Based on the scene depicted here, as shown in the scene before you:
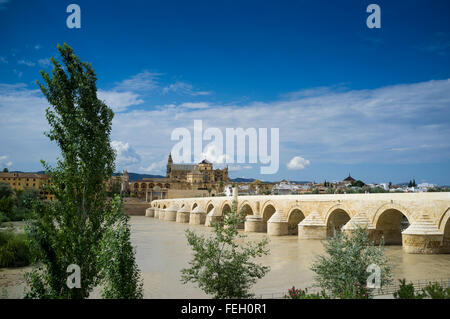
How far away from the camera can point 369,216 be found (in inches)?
786

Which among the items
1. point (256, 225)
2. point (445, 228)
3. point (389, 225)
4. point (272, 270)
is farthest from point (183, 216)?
point (445, 228)

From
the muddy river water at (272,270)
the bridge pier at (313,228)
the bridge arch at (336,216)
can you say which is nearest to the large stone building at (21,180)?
the muddy river water at (272,270)

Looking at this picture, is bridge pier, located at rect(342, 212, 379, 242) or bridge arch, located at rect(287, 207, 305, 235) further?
bridge arch, located at rect(287, 207, 305, 235)

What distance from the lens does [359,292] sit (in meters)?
6.82

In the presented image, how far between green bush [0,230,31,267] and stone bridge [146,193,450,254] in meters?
9.70

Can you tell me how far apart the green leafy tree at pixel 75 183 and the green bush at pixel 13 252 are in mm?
8815

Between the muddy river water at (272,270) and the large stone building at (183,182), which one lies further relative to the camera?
the large stone building at (183,182)

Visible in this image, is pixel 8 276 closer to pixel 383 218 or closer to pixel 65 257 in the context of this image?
pixel 65 257

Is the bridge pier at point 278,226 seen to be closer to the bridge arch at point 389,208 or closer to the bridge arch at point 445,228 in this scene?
the bridge arch at point 389,208

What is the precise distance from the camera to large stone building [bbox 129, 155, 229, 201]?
10038 cm

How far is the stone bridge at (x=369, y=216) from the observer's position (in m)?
16.5

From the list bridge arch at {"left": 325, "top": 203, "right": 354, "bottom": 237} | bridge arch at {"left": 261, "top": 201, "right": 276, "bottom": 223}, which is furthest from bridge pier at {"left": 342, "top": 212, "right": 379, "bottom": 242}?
bridge arch at {"left": 261, "top": 201, "right": 276, "bottom": 223}

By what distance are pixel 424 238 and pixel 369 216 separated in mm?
3731

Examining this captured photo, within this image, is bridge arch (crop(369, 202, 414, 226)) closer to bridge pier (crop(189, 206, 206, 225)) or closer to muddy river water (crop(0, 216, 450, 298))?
muddy river water (crop(0, 216, 450, 298))
